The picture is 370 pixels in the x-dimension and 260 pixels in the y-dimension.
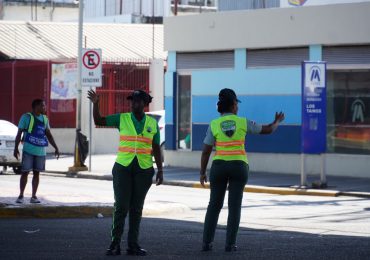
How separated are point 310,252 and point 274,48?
710 inches

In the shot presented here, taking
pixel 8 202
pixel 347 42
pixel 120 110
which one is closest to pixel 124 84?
pixel 120 110

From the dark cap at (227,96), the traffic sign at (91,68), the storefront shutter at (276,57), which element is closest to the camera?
the dark cap at (227,96)

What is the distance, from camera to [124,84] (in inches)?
1571

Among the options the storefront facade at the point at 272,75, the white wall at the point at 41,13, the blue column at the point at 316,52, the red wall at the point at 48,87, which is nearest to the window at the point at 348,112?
the storefront facade at the point at 272,75

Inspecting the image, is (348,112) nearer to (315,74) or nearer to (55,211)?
(315,74)

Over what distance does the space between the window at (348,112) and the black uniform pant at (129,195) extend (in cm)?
1660

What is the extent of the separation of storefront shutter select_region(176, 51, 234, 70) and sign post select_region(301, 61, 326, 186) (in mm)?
5947

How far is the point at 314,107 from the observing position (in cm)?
2531

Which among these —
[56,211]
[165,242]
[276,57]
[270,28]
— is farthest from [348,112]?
[165,242]

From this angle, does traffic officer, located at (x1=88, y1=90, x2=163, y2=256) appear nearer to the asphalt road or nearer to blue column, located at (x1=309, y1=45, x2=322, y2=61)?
the asphalt road

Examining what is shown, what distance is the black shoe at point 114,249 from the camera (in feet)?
38.7

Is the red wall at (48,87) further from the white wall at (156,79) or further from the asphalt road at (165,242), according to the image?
the asphalt road at (165,242)

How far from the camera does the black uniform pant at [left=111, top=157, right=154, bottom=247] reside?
39.0 ft

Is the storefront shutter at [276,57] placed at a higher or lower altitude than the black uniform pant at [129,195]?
higher
